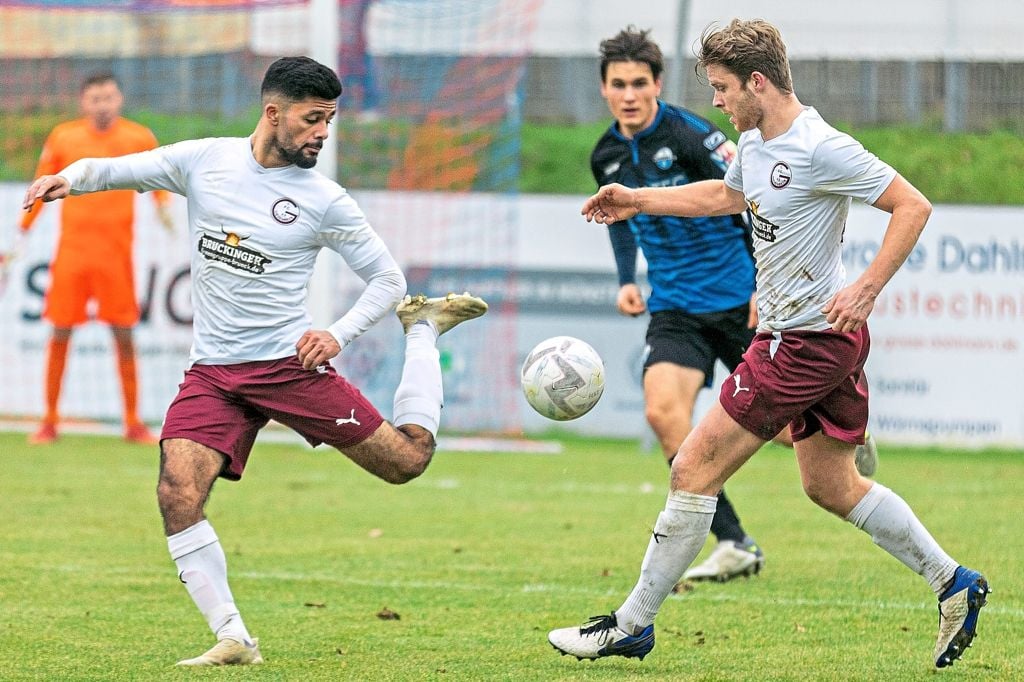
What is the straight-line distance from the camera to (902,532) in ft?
18.4

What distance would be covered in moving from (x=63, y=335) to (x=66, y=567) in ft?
19.4

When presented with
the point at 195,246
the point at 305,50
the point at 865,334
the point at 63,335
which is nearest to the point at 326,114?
the point at 195,246

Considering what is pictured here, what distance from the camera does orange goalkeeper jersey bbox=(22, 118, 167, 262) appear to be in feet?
42.3

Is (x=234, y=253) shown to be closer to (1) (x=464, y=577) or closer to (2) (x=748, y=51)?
(2) (x=748, y=51)

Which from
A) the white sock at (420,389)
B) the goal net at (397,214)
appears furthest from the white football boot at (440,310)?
the goal net at (397,214)

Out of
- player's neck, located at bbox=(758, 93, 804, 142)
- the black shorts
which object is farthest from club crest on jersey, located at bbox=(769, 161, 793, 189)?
the black shorts

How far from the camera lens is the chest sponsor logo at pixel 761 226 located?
5496 millimetres

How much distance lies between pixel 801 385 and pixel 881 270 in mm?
553

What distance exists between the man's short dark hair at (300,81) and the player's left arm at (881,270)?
1.96 meters

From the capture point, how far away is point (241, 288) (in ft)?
19.3

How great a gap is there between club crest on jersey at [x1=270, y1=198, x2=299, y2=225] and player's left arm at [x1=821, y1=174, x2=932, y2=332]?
1984 millimetres

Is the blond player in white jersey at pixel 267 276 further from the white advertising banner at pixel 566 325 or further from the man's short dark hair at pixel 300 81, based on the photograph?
the white advertising banner at pixel 566 325

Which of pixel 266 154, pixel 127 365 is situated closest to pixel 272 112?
pixel 266 154

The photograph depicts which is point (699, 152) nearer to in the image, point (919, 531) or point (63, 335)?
point (919, 531)
